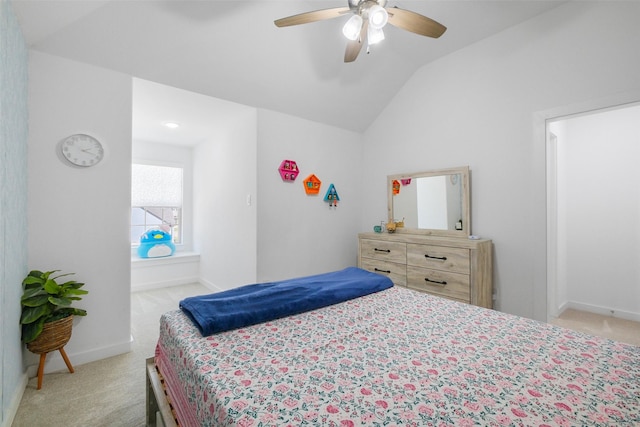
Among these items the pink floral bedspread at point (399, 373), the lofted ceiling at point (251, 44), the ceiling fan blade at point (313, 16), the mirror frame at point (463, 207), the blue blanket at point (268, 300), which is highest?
the lofted ceiling at point (251, 44)

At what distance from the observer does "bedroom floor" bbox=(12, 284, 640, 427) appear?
5.39ft

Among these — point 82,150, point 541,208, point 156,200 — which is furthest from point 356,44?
point 156,200

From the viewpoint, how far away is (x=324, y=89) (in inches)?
129

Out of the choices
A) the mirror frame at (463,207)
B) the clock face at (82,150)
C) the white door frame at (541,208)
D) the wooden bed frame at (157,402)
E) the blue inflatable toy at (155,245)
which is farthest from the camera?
the blue inflatable toy at (155,245)

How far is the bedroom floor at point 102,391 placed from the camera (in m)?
1.64

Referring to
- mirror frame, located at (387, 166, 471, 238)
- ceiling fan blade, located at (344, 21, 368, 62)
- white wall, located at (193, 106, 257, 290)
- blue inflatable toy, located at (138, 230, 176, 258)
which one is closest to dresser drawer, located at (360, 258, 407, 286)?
mirror frame, located at (387, 166, 471, 238)

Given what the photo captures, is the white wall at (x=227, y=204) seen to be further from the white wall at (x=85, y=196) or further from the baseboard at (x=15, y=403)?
the baseboard at (x=15, y=403)

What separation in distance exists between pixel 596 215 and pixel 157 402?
4.44m

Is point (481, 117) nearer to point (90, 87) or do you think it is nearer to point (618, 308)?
point (618, 308)

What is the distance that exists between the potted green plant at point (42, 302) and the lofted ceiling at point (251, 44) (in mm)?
1690

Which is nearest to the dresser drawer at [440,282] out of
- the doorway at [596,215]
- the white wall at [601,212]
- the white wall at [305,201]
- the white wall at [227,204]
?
the doorway at [596,215]

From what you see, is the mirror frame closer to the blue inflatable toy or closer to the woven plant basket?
the woven plant basket

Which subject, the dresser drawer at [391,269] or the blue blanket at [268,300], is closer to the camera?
the blue blanket at [268,300]

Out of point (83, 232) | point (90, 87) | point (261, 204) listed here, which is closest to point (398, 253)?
point (261, 204)
